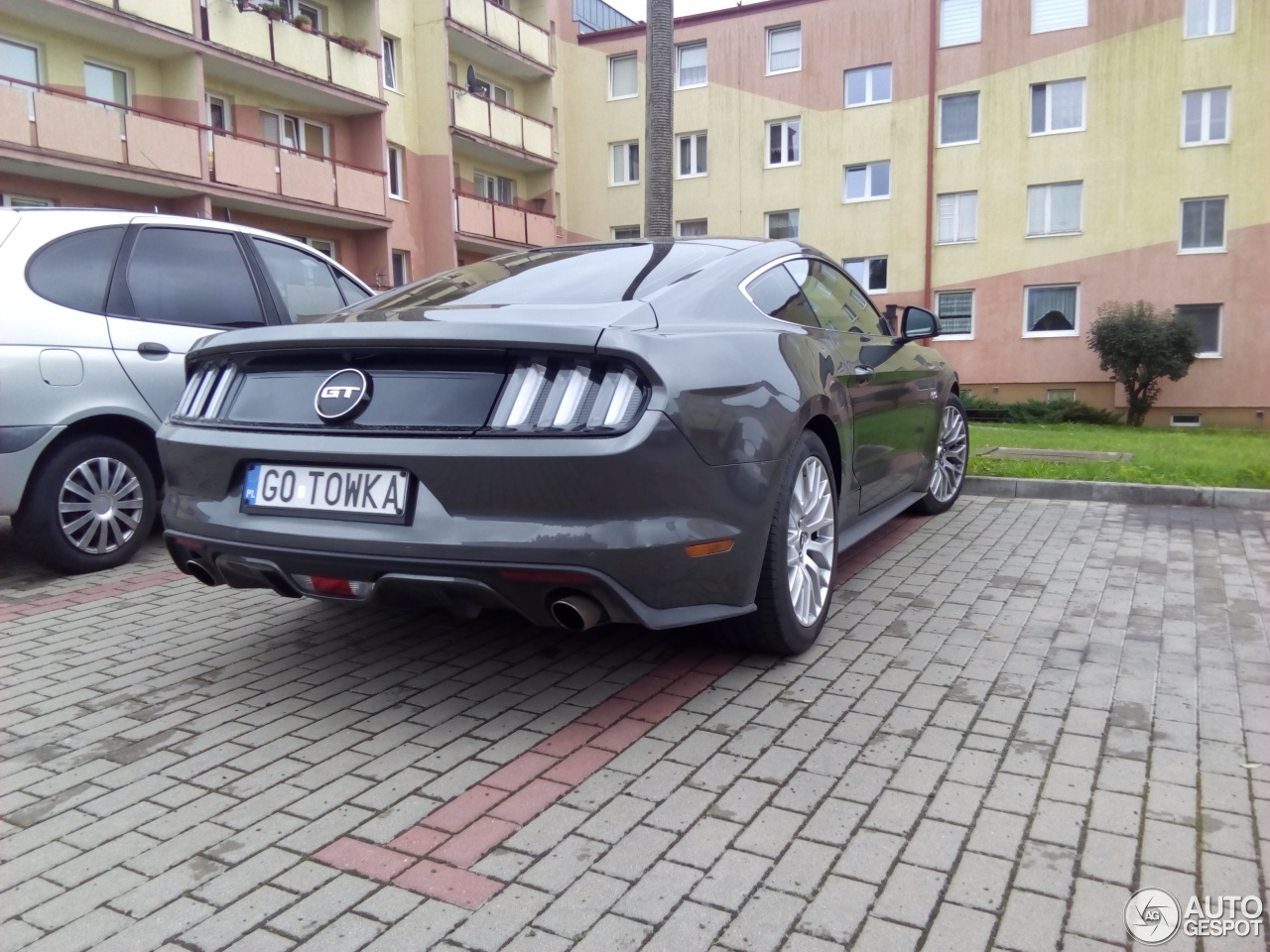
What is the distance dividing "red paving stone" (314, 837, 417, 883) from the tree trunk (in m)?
9.08

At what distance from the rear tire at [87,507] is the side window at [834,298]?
3485 mm

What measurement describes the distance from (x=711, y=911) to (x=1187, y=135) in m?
28.6

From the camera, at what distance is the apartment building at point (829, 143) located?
66.8 feet

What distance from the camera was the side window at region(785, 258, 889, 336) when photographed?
4.31 meters

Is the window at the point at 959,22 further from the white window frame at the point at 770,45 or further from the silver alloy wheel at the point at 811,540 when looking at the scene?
the silver alloy wheel at the point at 811,540

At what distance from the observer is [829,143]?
94.9ft

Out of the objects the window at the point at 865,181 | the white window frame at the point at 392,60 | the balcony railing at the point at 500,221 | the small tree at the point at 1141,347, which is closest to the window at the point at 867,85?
the window at the point at 865,181

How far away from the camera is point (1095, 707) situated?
10.4 ft

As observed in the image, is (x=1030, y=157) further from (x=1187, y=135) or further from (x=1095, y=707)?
(x=1095, y=707)

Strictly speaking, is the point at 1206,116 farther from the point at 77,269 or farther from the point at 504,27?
the point at 77,269

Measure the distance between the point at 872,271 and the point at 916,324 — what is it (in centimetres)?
2437

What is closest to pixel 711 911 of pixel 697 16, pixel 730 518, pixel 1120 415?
pixel 730 518

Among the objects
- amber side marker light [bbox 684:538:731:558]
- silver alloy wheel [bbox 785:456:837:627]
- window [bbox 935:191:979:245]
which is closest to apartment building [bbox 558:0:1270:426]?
window [bbox 935:191:979:245]

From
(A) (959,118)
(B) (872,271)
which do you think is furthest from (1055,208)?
(B) (872,271)
